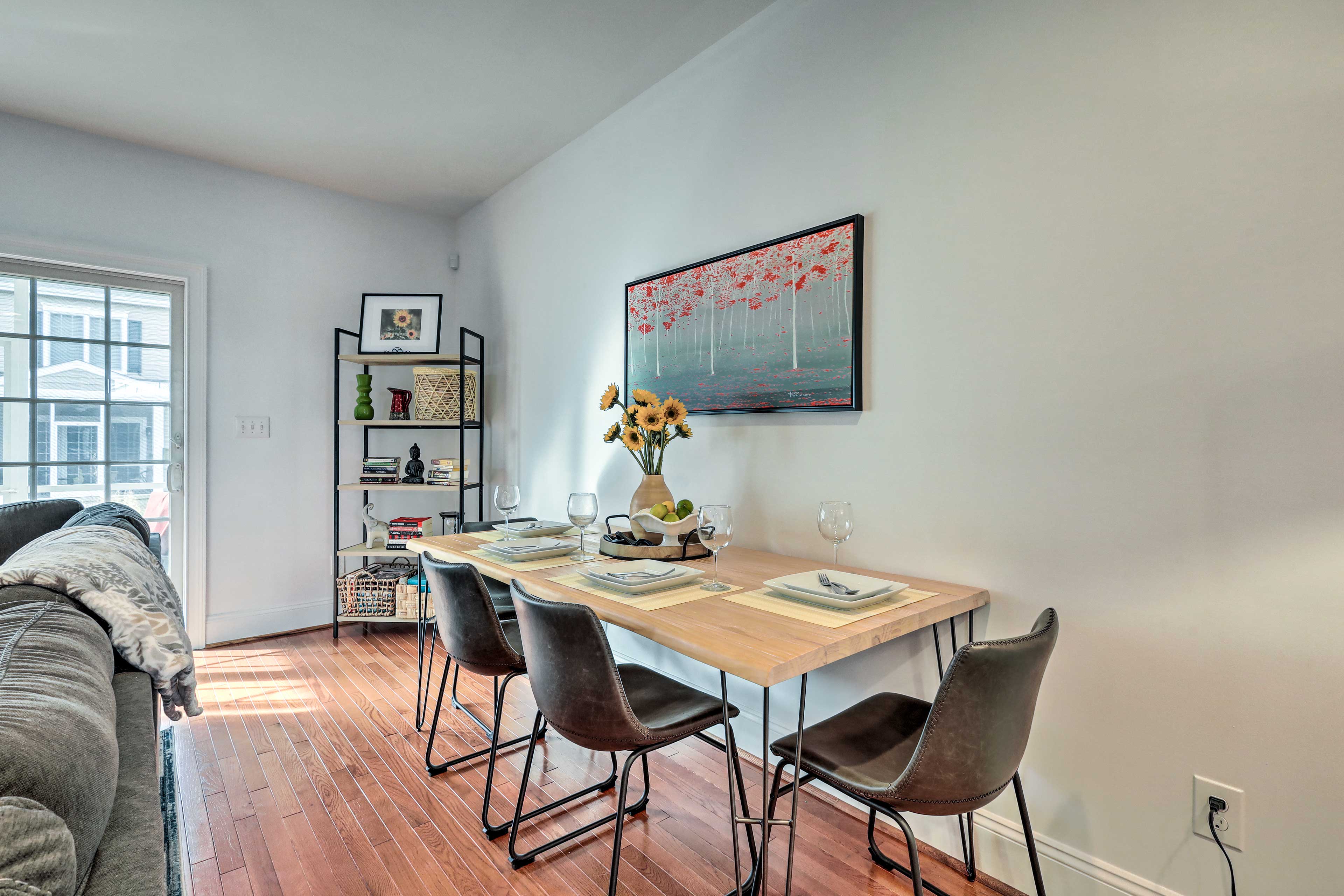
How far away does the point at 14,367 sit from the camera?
2.93 meters

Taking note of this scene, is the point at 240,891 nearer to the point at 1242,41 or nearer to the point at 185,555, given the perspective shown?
the point at 185,555

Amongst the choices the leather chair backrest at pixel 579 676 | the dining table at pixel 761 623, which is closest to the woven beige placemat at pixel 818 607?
the dining table at pixel 761 623

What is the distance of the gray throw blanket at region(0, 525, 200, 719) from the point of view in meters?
1.10

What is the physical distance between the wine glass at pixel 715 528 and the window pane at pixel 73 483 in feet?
10.0

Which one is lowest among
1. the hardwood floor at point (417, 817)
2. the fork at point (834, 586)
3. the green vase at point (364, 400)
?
the hardwood floor at point (417, 817)

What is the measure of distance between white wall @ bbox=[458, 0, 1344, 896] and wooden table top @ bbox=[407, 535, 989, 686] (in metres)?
0.21

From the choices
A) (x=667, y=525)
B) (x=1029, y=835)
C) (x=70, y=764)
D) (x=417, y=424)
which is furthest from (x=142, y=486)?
(x=1029, y=835)

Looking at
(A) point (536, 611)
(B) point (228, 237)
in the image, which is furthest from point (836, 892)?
(B) point (228, 237)

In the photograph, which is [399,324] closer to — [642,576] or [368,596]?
[368,596]

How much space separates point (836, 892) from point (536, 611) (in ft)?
3.29

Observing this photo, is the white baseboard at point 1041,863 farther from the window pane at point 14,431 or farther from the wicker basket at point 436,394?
the window pane at point 14,431

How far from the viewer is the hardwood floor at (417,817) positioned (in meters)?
1.58

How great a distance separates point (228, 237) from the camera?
3379 mm

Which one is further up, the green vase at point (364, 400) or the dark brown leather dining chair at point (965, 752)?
the green vase at point (364, 400)
